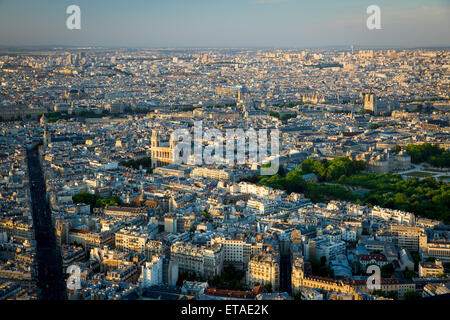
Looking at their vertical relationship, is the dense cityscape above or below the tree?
above

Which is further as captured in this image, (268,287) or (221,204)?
(221,204)

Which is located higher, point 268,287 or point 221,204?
point 221,204

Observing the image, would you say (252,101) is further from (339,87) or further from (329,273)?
(329,273)

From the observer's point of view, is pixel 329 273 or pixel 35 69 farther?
pixel 35 69

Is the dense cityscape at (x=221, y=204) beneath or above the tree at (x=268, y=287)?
above

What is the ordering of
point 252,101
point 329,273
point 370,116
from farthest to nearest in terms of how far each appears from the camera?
point 252,101 < point 370,116 < point 329,273

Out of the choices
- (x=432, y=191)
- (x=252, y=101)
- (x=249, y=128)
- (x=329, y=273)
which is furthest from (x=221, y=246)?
(x=252, y=101)

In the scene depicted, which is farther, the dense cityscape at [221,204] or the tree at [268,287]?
the dense cityscape at [221,204]

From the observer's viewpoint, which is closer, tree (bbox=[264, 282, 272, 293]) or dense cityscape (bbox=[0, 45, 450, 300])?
tree (bbox=[264, 282, 272, 293])
